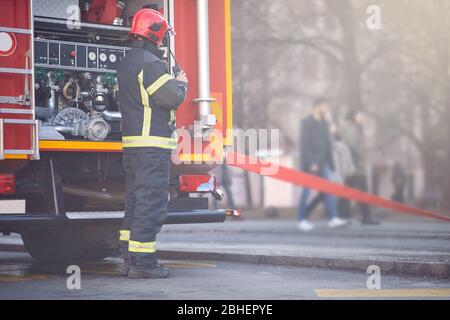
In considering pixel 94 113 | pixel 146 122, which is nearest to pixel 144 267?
pixel 146 122

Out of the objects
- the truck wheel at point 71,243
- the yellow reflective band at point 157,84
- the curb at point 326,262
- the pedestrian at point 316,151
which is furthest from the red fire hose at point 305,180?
the pedestrian at point 316,151

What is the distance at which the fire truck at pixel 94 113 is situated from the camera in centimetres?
873

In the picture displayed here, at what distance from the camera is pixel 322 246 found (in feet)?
42.5

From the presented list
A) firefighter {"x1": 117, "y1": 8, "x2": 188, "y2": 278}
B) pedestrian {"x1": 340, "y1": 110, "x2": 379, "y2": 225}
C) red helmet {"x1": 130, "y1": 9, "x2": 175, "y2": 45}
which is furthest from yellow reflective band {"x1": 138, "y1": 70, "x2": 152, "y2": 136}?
pedestrian {"x1": 340, "y1": 110, "x2": 379, "y2": 225}

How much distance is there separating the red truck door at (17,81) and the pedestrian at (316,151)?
860cm

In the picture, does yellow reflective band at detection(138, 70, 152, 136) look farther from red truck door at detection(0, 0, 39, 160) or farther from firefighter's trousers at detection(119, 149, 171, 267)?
red truck door at detection(0, 0, 39, 160)

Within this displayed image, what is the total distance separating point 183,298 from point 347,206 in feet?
40.7

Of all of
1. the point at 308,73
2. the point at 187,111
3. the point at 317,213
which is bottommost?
the point at 317,213

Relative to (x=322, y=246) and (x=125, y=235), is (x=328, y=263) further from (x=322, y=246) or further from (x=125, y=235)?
(x=322, y=246)

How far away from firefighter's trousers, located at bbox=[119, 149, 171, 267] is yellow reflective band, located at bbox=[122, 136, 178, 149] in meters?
0.05
